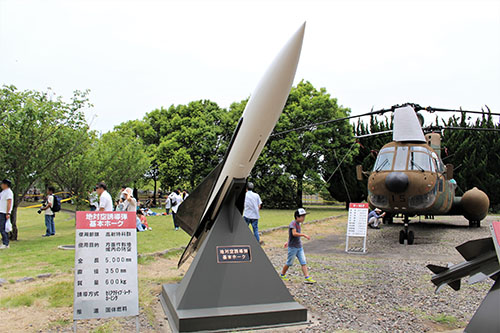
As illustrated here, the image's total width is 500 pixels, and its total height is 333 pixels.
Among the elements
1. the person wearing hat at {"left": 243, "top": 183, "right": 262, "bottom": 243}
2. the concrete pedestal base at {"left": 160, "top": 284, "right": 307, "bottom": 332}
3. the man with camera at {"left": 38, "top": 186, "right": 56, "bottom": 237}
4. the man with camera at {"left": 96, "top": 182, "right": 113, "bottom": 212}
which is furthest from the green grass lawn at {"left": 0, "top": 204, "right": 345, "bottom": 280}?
the concrete pedestal base at {"left": 160, "top": 284, "right": 307, "bottom": 332}

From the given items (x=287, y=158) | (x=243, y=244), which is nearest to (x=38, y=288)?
(x=243, y=244)

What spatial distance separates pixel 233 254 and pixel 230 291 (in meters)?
0.50

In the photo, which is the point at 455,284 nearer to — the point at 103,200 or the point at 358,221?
the point at 103,200

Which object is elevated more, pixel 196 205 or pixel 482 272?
pixel 196 205

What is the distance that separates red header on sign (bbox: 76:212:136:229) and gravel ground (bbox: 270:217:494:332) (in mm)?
2522

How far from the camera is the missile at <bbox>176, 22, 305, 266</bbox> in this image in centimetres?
485

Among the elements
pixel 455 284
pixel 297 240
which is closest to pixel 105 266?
pixel 297 240

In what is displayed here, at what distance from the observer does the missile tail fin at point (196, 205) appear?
241 inches

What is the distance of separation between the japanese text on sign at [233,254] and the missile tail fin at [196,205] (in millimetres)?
901

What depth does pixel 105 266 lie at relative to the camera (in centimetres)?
436

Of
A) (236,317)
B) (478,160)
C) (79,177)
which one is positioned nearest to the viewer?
(236,317)

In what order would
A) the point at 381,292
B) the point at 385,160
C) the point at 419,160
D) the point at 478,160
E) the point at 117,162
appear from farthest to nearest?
the point at 478,160 → the point at 117,162 → the point at 385,160 → the point at 419,160 → the point at 381,292

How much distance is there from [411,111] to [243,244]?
828cm

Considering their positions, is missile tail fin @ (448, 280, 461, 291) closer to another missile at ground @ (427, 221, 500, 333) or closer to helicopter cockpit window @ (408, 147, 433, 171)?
another missile at ground @ (427, 221, 500, 333)
